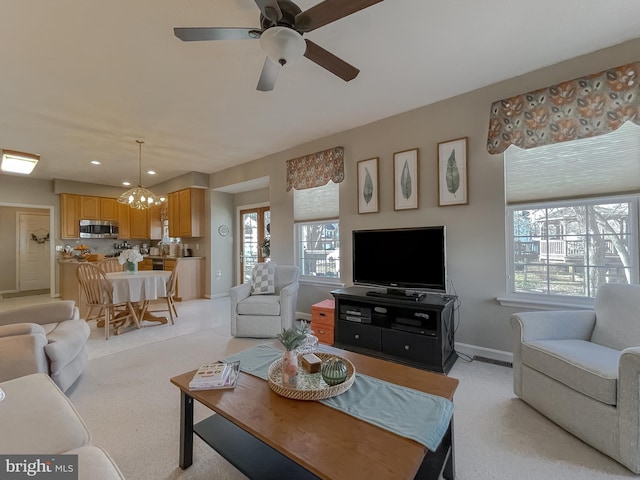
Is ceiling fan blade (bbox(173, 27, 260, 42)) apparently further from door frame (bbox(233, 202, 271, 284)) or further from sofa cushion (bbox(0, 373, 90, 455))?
door frame (bbox(233, 202, 271, 284))

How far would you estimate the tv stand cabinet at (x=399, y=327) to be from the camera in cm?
253

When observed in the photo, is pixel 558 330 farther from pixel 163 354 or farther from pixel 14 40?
pixel 14 40

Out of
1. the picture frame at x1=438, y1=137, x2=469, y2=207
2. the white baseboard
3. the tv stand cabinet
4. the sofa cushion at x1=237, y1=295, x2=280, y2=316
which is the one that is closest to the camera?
the tv stand cabinet

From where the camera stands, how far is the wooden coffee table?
0.96 m

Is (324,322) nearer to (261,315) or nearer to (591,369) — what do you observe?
(261,315)

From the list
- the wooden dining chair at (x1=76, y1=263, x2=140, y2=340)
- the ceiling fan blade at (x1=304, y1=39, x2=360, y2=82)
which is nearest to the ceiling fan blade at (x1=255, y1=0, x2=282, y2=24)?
the ceiling fan blade at (x1=304, y1=39, x2=360, y2=82)

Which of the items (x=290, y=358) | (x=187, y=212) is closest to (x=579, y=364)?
(x=290, y=358)

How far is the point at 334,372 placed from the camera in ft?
4.74

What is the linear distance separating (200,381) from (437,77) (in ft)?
9.88

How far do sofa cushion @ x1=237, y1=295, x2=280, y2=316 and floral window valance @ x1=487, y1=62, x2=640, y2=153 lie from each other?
2.78 meters

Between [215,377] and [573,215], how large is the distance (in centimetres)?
307

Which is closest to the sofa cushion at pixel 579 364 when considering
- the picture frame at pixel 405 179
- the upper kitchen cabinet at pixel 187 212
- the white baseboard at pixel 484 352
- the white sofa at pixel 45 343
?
the white baseboard at pixel 484 352

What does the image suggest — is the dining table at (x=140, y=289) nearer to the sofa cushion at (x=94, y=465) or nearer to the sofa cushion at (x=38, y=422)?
the sofa cushion at (x=38, y=422)

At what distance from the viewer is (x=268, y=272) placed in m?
3.88
